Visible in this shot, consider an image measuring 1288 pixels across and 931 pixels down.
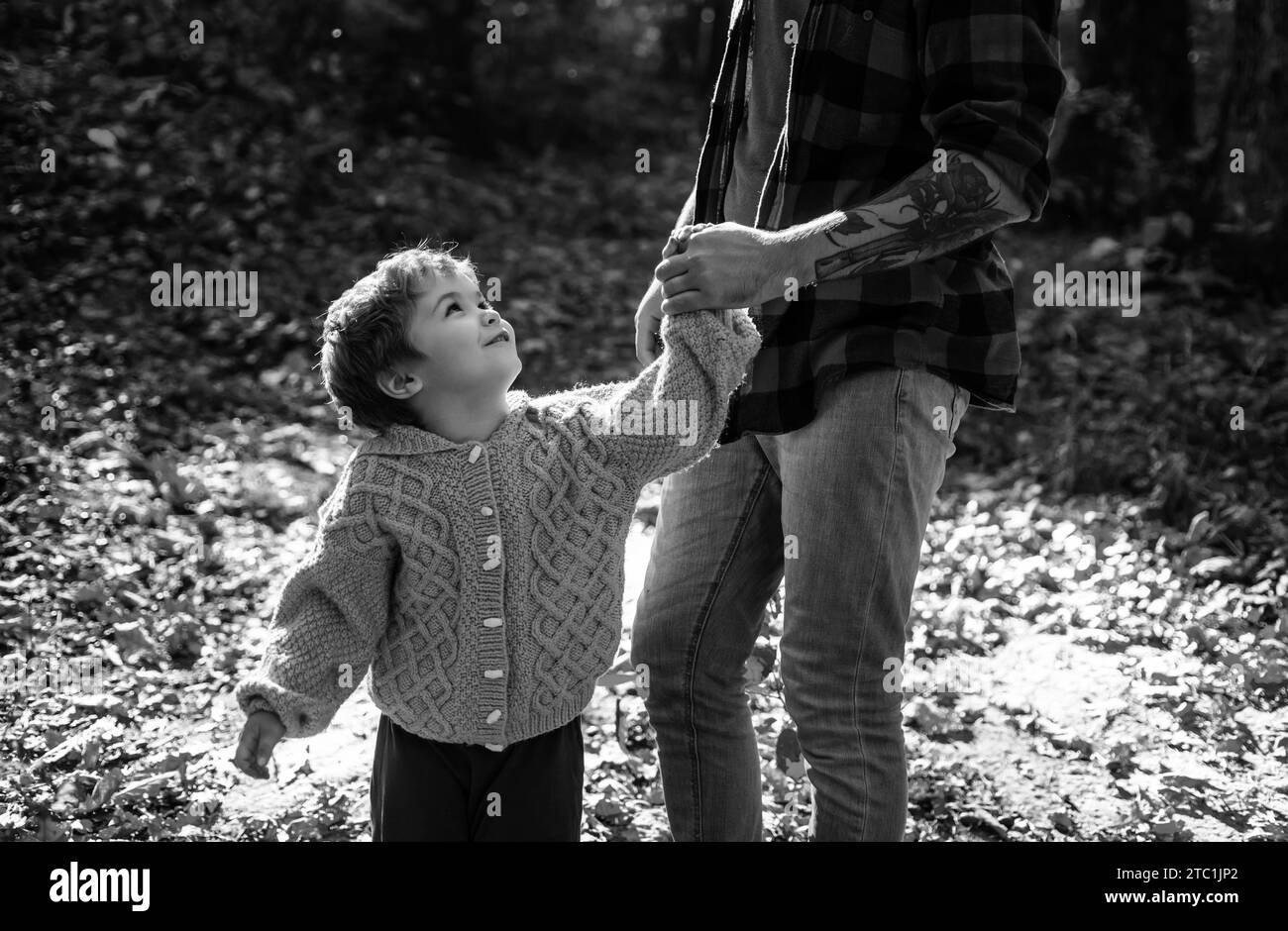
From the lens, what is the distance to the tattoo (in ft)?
7.34

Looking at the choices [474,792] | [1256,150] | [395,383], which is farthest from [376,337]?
[1256,150]

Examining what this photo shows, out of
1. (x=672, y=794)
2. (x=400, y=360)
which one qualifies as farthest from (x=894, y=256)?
(x=672, y=794)

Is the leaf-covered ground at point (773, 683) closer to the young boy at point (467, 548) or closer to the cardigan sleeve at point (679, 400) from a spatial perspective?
the young boy at point (467, 548)

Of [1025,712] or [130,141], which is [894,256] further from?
[130,141]

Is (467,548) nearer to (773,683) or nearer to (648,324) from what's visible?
(648,324)

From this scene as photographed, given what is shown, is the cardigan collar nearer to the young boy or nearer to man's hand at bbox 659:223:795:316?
the young boy

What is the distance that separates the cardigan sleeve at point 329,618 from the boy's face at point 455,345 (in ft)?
0.91

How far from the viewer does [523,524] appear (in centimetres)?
245

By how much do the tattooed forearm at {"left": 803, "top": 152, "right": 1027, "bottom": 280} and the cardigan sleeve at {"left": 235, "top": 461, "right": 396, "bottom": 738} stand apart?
1.03m

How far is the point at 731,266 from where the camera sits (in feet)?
7.45

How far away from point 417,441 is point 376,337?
0.73 ft

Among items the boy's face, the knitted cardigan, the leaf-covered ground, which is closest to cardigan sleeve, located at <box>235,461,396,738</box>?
the knitted cardigan
